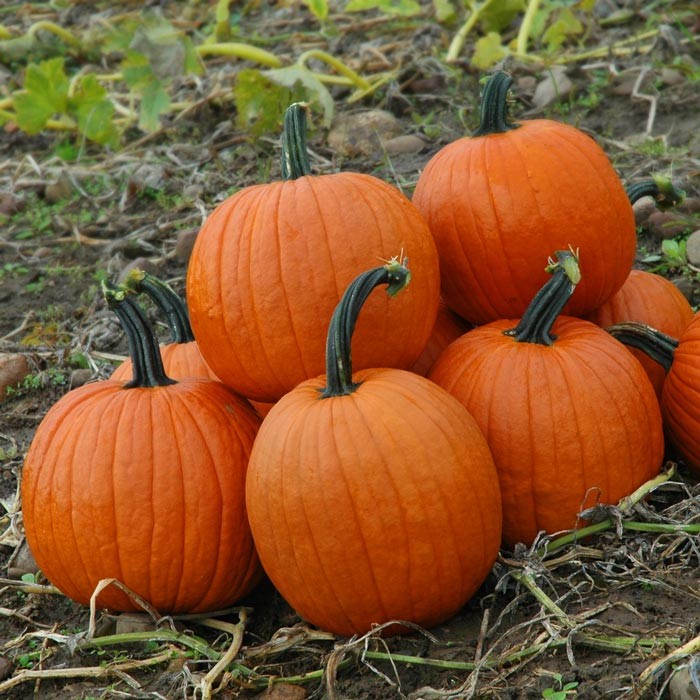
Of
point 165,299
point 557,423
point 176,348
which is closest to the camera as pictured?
point 557,423

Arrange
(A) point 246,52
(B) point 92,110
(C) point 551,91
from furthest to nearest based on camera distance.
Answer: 1. (B) point 92,110
2. (A) point 246,52
3. (C) point 551,91

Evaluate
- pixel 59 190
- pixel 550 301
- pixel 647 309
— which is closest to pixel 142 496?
pixel 550 301

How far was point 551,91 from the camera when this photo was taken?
5582 mm

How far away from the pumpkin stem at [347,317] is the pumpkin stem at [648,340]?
87 centimetres

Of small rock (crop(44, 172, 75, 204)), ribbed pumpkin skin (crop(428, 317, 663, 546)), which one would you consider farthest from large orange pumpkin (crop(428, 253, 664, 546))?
small rock (crop(44, 172, 75, 204))

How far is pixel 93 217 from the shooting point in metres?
5.63

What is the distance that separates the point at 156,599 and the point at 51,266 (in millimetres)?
2821

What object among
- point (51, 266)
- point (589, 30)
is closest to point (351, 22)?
point (589, 30)

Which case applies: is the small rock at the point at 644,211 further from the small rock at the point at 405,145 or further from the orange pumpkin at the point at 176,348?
the orange pumpkin at the point at 176,348

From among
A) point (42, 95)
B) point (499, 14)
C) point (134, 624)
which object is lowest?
point (134, 624)

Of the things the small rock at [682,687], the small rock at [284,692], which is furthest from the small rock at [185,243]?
the small rock at [682,687]

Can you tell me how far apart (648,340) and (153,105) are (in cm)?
342

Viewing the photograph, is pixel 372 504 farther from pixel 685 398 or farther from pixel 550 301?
pixel 685 398

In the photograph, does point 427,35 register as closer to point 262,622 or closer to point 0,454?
point 0,454
